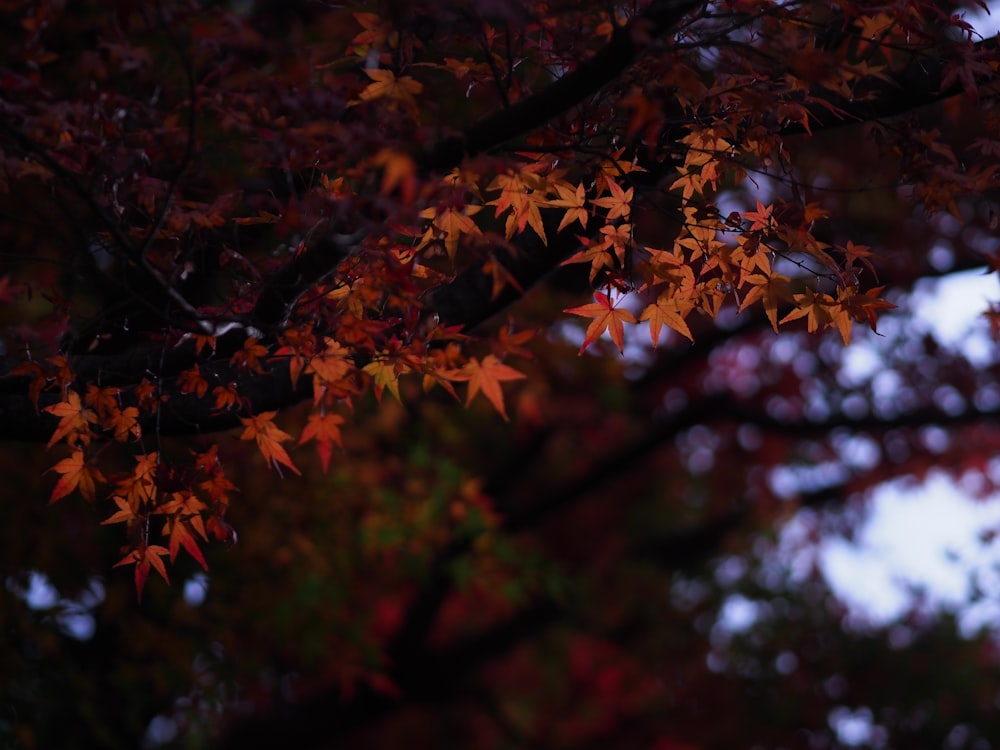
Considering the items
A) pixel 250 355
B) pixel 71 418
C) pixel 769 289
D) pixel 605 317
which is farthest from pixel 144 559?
pixel 769 289

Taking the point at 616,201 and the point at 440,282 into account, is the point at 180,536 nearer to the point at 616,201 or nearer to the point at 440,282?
the point at 440,282

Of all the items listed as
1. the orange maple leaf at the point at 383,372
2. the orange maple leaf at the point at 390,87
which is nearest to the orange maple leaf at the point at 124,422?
the orange maple leaf at the point at 383,372

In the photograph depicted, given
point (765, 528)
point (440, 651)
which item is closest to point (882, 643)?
point (765, 528)

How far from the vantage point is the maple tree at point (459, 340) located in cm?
252

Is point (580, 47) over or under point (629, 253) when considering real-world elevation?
over

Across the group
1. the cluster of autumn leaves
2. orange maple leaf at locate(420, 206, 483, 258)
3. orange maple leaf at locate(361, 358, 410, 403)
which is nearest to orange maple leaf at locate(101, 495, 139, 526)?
the cluster of autumn leaves

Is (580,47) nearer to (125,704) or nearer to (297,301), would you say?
(297,301)

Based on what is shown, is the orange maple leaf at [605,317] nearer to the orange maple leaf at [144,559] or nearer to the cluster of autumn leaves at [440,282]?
the cluster of autumn leaves at [440,282]

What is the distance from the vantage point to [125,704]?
19.7 ft

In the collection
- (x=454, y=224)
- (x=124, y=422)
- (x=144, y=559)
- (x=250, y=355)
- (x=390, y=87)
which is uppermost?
(x=390, y=87)

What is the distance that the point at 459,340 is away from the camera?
3.31 metres

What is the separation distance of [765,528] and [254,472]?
24.4 feet

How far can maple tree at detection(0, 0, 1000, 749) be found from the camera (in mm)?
2516

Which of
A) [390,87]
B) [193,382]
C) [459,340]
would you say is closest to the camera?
[390,87]
